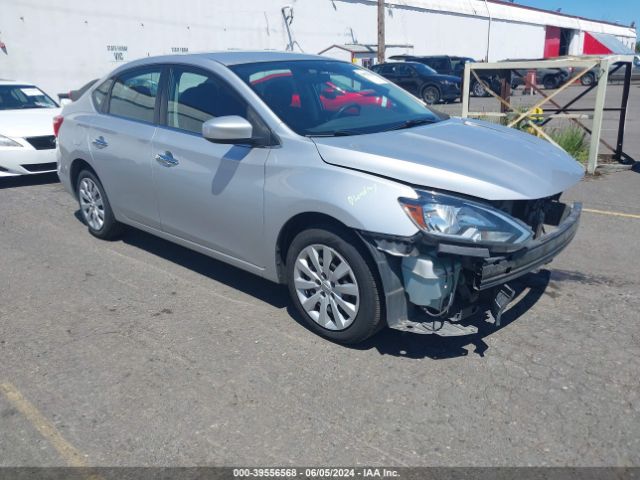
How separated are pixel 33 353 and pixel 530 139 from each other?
3676 mm

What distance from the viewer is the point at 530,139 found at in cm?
443

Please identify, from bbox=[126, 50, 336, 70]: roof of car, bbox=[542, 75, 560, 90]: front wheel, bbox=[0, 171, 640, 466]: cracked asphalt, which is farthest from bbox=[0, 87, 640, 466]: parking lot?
bbox=[542, 75, 560, 90]: front wheel

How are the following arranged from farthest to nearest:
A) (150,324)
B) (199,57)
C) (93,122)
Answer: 1. (93,122)
2. (199,57)
3. (150,324)

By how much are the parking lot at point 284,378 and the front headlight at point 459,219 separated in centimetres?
80

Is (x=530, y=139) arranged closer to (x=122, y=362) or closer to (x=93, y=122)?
(x=122, y=362)

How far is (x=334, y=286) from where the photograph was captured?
12.1ft

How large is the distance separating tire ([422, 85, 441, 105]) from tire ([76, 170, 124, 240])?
19685 millimetres

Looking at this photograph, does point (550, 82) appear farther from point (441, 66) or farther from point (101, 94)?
point (101, 94)

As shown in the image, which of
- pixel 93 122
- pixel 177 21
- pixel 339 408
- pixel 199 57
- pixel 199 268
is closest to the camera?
pixel 339 408

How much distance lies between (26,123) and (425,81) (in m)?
18.1

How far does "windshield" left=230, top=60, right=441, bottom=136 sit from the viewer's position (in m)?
4.08

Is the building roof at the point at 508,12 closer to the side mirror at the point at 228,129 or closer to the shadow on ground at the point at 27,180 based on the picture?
the shadow on ground at the point at 27,180

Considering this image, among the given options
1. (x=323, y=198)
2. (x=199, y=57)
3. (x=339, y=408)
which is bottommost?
(x=339, y=408)

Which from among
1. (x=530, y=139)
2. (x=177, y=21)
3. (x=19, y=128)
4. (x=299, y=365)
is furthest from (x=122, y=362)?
(x=177, y=21)
